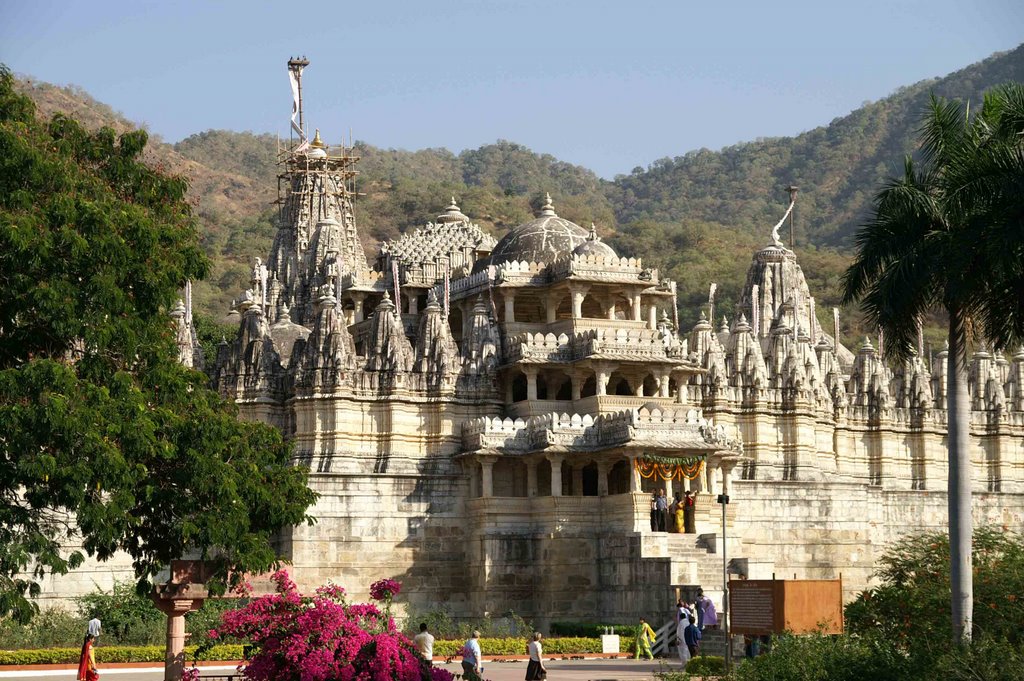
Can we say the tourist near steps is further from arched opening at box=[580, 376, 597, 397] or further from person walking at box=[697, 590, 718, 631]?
person walking at box=[697, 590, 718, 631]

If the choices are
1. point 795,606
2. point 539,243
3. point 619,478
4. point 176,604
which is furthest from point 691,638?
point 539,243

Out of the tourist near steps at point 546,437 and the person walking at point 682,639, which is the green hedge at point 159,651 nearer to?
the person walking at point 682,639

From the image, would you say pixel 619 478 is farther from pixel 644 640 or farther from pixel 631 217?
pixel 631 217

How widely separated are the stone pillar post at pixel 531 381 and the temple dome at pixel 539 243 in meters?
4.99

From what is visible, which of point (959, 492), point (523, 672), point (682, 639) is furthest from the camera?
point (682, 639)

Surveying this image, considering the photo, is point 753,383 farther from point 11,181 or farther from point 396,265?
point 11,181

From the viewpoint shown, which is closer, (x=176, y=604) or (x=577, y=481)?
(x=176, y=604)

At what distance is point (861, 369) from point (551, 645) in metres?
28.1

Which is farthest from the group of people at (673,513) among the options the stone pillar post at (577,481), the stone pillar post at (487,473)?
the stone pillar post at (487,473)

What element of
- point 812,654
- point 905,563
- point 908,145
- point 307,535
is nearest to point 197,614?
point 307,535

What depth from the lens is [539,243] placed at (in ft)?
204

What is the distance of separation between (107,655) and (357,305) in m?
26.0

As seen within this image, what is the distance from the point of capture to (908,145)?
609 feet

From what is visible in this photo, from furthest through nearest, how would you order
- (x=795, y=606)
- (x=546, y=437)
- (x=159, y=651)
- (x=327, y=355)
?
1. (x=327, y=355)
2. (x=546, y=437)
3. (x=159, y=651)
4. (x=795, y=606)
